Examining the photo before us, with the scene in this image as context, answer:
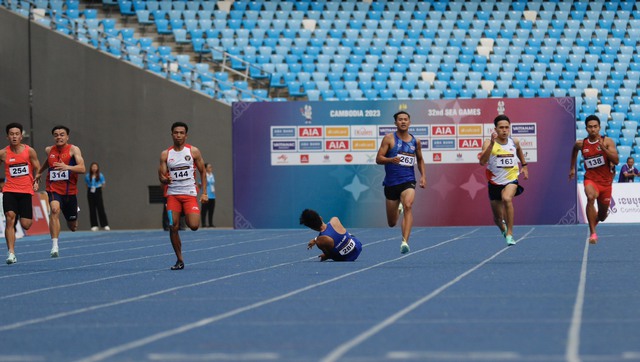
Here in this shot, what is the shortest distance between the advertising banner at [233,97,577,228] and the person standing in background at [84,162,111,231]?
3.71 m

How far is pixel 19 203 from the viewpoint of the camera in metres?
18.0

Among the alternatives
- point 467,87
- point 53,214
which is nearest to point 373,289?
point 53,214

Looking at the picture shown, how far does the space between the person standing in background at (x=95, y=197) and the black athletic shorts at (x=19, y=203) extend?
1575 centimetres

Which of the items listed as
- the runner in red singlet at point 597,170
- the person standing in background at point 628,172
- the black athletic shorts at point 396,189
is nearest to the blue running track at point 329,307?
the runner in red singlet at point 597,170

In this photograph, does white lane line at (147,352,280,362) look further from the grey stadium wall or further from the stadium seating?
the stadium seating

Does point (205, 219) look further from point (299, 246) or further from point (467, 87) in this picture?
point (299, 246)

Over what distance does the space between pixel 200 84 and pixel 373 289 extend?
23.1 metres

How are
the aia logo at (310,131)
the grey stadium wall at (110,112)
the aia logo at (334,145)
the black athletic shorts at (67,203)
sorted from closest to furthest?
1. the black athletic shorts at (67,203)
2. the aia logo at (310,131)
3. the aia logo at (334,145)
4. the grey stadium wall at (110,112)

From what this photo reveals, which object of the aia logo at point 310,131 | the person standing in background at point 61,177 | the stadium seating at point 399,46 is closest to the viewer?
the person standing in background at point 61,177

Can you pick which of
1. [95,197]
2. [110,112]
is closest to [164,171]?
[95,197]

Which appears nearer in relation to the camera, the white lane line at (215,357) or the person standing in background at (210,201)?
the white lane line at (215,357)

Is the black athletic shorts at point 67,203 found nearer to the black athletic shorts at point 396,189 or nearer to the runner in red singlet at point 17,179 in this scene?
the runner in red singlet at point 17,179

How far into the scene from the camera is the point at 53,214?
1889cm

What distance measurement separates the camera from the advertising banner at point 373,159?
108 ft
